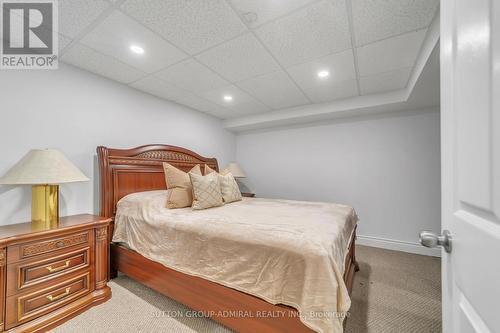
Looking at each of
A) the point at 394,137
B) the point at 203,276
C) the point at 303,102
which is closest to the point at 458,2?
the point at 203,276

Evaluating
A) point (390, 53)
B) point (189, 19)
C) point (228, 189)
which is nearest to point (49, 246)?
point (228, 189)

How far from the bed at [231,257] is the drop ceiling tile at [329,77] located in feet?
5.14

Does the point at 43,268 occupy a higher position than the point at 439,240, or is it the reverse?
the point at 439,240

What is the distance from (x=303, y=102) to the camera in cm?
338

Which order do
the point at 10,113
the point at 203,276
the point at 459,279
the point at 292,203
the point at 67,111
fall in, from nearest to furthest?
1. the point at 459,279
2. the point at 203,276
3. the point at 10,113
4. the point at 67,111
5. the point at 292,203

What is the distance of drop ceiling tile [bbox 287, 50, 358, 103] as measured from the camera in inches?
85.3

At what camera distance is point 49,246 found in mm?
1643

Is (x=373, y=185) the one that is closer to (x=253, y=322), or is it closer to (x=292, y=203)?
(x=292, y=203)

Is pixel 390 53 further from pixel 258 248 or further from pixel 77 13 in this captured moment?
pixel 77 13

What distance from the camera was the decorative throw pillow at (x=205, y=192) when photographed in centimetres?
233

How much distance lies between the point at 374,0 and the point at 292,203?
2.13 meters

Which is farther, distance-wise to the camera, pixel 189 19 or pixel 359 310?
pixel 359 310

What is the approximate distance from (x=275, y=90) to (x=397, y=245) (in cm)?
297

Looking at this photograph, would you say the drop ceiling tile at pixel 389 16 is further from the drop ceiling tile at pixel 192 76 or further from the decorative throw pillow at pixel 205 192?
the decorative throw pillow at pixel 205 192
